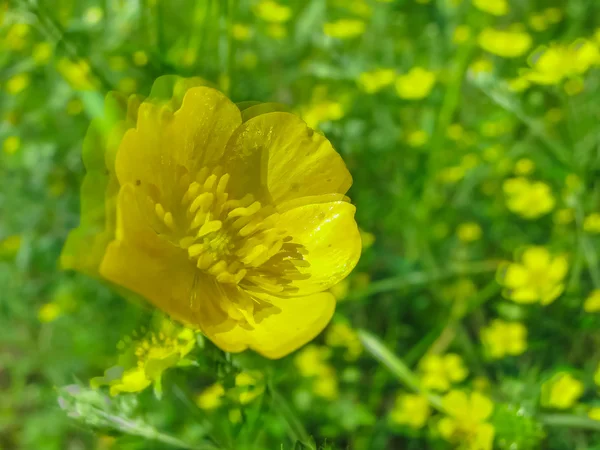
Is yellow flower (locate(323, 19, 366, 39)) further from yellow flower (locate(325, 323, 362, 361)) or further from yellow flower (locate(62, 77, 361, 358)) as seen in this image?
yellow flower (locate(62, 77, 361, 358))

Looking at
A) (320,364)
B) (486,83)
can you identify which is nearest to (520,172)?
(486,83)

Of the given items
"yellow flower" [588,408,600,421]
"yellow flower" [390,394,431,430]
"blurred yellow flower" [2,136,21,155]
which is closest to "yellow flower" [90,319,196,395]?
"yellow flower" [588,408,600,421]

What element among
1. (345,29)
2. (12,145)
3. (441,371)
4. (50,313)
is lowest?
(50,313)

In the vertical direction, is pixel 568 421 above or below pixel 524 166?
above

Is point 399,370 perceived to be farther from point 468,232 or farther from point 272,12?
point 272,12

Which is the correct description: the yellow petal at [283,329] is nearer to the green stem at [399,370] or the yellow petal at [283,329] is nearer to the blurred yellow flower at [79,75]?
the green stem at [399,370]

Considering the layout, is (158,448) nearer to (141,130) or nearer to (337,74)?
(141,130)

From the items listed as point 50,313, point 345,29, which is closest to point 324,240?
point 50,313
